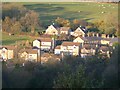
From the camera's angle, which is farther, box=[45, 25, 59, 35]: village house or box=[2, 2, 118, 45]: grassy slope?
box=[2, 2, 118, 45]: grassy slope

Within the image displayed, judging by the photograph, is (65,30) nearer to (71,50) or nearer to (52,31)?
(52,31)

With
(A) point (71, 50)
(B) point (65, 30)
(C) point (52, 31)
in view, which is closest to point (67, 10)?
(B) point (65, 30)

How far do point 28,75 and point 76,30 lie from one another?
461cm

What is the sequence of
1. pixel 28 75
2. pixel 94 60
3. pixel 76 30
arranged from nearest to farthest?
1. pixel 28 75
2. pixel 94 60
3. pixel 76 30

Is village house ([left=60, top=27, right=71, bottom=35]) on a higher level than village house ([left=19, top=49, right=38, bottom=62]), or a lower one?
higher

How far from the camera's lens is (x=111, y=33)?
19.8 ft

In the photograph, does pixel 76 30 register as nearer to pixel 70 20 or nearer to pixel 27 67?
pixel 70 20

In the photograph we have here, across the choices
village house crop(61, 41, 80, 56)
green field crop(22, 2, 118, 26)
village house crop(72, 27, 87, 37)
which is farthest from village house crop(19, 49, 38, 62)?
green field crop(22, 2, 118, 26)

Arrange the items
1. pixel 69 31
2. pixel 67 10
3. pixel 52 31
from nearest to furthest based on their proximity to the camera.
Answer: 1. pixel 52 31
2. pixel 69 31
3. pixel 67 10

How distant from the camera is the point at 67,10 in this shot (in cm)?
866

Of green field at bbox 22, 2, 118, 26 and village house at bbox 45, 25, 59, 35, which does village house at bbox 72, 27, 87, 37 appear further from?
green field at bbox 22, 2, 118, 26

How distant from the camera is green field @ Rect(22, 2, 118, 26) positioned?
7.84 metres

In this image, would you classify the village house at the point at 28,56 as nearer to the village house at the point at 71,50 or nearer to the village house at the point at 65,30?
the village house at the point at 71,50

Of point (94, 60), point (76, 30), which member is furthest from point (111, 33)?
point (94, 60)
